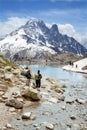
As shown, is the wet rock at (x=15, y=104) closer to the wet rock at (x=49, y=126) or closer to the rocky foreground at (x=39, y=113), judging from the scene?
the rocky foreground at (x=39, y=113)

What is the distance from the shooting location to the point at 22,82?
55.1 m

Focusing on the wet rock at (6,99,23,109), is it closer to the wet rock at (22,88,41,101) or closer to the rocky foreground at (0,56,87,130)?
the rocky foreground at (0,56,87,130)

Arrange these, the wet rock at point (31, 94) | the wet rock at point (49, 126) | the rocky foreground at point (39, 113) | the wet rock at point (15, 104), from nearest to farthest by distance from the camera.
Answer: the wet rock at point (49, 126)
the rocky foreground at point (39, 113)
the wet rock at point (15, 104)
the wet rock at point (31, 94)

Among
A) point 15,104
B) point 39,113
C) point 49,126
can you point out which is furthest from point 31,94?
point 49,126

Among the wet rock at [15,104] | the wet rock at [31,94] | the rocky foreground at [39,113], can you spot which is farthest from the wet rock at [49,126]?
→ the wet rock at [31,94]

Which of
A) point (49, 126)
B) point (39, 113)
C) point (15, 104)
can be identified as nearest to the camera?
point (49, 126)

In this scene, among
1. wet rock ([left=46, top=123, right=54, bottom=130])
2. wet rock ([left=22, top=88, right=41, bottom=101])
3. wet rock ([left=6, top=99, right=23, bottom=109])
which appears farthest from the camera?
wet rock ([left=22, top=88, right=41, bottom=101])

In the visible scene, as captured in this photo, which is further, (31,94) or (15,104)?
(31,94)

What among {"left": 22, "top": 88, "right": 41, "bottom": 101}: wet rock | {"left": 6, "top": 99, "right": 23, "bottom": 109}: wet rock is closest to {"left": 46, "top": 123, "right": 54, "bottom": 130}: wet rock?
{"left": 6, "top": 99, "right": 23, "bottom": 109}: wet rock

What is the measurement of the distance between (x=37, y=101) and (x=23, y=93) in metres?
1.92

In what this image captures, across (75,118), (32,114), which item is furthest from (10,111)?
(75,118)

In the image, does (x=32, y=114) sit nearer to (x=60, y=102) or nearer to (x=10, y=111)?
(x=10, y=111)

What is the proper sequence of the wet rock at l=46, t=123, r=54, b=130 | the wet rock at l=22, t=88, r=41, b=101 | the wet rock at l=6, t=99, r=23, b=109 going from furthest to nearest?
the wet rock at l=22, t=88, r=41, b=101 < the wet rock at l=6, t=99, r=23, b=109 < the wet rock at l=46, t=123, r=54, b=130

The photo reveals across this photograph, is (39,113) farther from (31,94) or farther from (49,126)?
(31,94)
